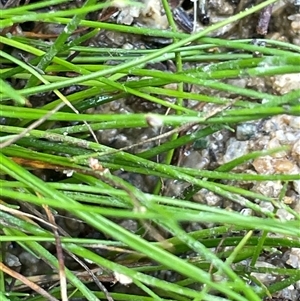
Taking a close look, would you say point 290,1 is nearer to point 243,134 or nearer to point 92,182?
point 243,134

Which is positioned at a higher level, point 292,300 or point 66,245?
point 66,245

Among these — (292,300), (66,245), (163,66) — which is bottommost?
(292,300)

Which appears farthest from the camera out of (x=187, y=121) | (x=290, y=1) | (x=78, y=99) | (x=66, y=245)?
(x=290, y=1)

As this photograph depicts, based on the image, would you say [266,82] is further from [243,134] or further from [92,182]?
[92,182]

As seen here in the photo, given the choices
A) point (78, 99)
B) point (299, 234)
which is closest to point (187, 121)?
point (299, 234)

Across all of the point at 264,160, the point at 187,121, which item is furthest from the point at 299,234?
the point at 264,160

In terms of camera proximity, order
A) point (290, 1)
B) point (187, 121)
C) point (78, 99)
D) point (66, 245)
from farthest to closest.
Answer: point (290, 1), point (78, 99), point (66, 245), point (187, 121)

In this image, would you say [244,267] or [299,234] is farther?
[244,267]
